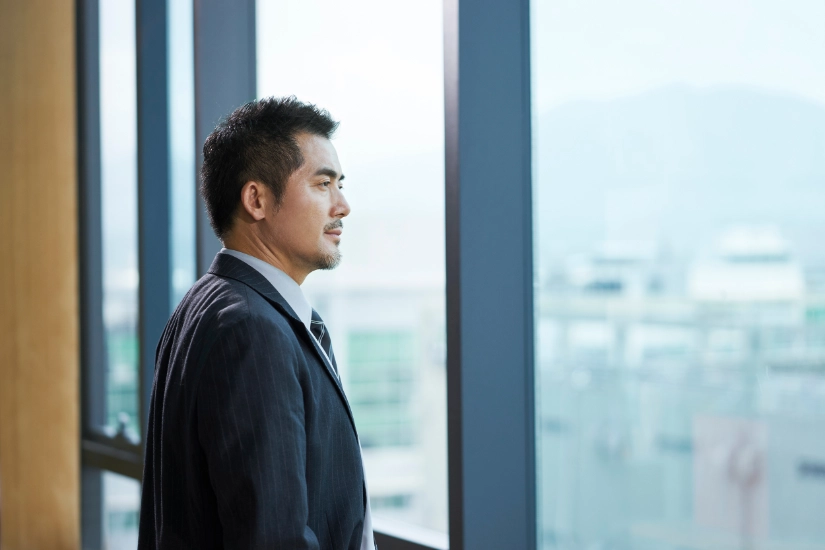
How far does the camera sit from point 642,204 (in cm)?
145

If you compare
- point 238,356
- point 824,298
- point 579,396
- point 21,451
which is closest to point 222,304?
point 238,356

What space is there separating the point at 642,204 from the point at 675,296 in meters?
0.18

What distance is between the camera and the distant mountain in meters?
1.26

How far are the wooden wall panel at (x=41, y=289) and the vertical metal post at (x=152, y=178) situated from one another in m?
0.79

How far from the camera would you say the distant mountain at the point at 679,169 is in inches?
49.5

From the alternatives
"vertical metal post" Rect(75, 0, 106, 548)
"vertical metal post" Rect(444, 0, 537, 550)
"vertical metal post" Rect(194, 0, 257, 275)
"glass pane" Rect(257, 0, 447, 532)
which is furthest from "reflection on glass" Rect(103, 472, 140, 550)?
"vertical metal post" Rect(444, 0, 537, 550)

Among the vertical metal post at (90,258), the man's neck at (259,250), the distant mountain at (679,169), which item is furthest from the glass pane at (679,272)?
the vertical metal post at (90,258)

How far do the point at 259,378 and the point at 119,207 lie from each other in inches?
97.8

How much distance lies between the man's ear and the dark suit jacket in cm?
8

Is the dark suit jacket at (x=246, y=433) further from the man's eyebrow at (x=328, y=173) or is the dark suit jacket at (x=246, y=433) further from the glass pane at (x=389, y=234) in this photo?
the glass pane at (x=389, y=234)

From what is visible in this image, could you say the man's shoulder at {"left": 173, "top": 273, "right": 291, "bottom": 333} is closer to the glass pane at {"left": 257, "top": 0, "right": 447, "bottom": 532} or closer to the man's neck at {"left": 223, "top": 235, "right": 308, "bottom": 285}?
the man's neck at {"left": 223, "top": 235, "right": 308, "bottom": 285}

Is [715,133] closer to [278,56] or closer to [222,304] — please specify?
[222,304]

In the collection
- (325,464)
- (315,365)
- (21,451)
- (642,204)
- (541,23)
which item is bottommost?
(21,451)

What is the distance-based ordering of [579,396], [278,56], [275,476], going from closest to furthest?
[275,476] < [579,396] < [278,56]
